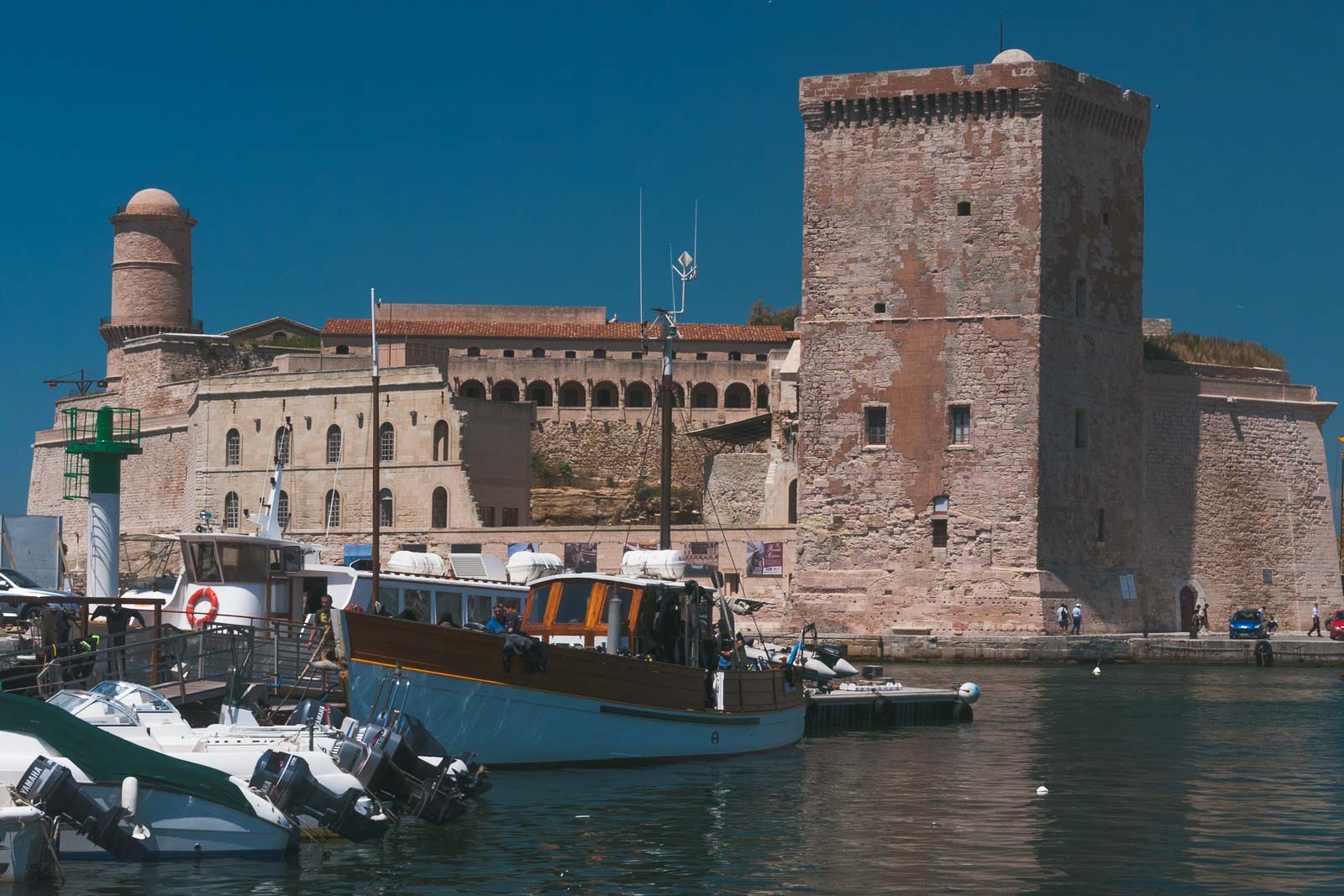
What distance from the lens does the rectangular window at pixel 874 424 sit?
1634 inches

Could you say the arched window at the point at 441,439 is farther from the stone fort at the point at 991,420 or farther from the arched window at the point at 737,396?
the arched window at the point at 737,396

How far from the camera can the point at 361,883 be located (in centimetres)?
1420

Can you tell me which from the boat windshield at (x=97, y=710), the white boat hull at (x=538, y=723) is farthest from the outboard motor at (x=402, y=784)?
the white boat hull at (x=538, y=723)

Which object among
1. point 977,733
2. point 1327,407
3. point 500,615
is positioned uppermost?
point 1327,407

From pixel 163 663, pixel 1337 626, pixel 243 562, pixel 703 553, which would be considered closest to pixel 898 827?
pixel 163 663

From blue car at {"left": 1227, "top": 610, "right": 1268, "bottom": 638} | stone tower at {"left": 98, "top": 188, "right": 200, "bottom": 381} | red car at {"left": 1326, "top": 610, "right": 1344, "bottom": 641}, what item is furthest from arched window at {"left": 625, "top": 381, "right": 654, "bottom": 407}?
red car at {"left": 1326, "top": 610, "right": 1344, "bottom": 641}

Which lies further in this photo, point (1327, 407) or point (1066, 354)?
point (1327, 407)

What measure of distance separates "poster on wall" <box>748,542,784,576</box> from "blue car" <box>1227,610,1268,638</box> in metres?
10.2

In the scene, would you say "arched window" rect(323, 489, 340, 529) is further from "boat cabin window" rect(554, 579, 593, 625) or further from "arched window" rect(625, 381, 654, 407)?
"boat cabin window" rect(554, 579, 593, 625)

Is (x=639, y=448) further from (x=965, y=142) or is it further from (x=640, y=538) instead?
(x=965, y=142)

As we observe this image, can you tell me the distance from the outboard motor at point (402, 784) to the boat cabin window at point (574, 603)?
505 cm

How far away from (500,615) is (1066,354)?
22.2 m

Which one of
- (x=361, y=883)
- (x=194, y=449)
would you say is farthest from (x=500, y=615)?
(x=194, y=449)

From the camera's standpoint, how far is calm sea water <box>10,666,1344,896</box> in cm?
1441
